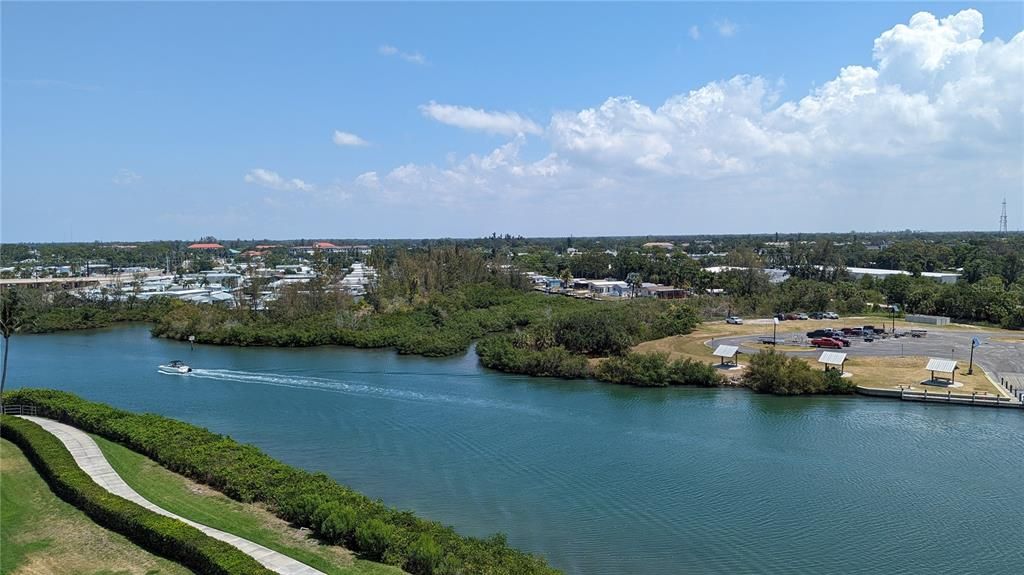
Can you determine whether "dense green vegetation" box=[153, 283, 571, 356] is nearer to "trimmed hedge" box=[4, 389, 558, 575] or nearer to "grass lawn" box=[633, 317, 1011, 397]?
"grass lawn" box=[633, 317, 1011, 397]

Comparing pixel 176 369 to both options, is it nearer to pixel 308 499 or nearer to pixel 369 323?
pixel 369 323

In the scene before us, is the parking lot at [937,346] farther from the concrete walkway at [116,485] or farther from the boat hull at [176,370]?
the boat hull at [176,370]

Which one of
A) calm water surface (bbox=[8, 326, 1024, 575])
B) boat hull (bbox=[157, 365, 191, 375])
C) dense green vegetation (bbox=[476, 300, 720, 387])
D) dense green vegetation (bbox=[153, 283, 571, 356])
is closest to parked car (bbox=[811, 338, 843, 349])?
dense green vegetation (bbox=[476, 300, 720, 387])

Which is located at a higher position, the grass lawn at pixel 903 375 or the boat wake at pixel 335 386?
the grass lawn at pixel 903 375

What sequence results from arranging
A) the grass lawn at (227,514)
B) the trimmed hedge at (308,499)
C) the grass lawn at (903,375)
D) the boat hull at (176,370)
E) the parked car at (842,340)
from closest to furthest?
the trimmed hedge at (308,499), the grass lawn at (227,514), the grass lawn at (903,375), the boat hull at (176,370), the parked car at (842,340)

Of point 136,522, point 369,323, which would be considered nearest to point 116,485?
point 136,522

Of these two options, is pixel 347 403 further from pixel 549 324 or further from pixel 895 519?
pixel 895 519

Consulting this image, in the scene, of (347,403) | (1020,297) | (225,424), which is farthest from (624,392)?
(1020,297)

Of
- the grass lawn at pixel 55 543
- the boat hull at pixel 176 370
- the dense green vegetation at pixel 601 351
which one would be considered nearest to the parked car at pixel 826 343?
the dense green vegetation at pixel 601 351
